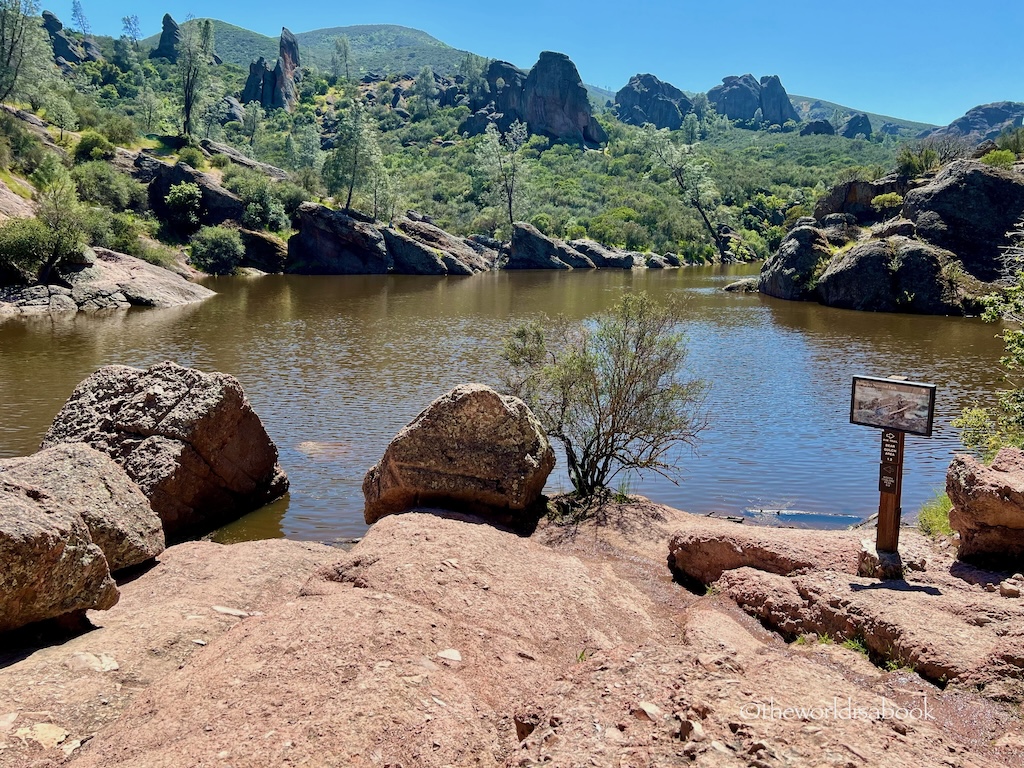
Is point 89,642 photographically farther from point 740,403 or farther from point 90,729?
point 740,403

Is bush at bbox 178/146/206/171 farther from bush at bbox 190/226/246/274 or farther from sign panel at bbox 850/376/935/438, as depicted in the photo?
sign panel at bbox 850/376/935/438

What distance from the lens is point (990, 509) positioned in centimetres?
811

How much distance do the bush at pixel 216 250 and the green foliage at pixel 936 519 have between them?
208 ft

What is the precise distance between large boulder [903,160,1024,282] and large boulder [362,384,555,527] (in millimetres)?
43734

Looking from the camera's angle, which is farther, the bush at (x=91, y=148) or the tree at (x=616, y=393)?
the bush at (x=91, y=148)

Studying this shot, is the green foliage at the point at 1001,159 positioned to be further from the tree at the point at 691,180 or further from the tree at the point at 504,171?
the tree at the point at 504,171

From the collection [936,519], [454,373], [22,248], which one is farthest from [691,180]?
[936,519]

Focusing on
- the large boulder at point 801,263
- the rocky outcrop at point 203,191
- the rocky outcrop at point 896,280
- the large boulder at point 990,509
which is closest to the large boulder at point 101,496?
the large boulder at point 990,509

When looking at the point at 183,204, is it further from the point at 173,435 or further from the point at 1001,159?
the point at 1001,159

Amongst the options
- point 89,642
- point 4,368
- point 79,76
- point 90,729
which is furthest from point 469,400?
point 79,76

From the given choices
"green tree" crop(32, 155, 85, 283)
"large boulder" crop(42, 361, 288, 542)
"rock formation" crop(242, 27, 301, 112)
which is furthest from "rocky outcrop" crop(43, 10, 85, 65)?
"large boulder" crop(42, 361, 288, 542)

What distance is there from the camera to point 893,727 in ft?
13.8

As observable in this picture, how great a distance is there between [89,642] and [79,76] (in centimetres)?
15421

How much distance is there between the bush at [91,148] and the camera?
2623 inches
